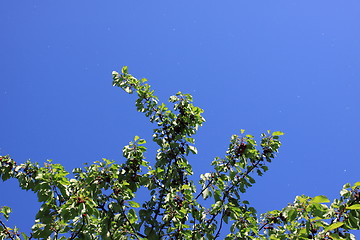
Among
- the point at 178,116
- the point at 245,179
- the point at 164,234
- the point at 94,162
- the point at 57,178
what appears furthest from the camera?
the point at 178,116

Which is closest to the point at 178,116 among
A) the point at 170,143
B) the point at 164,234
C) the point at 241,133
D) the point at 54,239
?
the point at 170,143

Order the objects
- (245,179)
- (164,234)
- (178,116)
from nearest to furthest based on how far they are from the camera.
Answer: (164,234), (245,179), (178,116)

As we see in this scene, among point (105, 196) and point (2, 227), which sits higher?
point (105, 196)

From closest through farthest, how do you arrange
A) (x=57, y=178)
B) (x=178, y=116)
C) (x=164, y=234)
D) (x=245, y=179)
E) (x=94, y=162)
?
(x=57, y=178) < (x=94, y=162) < (x=164, y=234) < (x=245, y=179) < (x=178, y=116)

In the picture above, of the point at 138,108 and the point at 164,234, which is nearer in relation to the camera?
the point at 164,234

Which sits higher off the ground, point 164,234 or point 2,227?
point 164,234

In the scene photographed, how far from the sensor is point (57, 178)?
419 cm

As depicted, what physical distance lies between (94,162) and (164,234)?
1472 mm

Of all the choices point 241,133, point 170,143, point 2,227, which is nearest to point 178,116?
point 170,143

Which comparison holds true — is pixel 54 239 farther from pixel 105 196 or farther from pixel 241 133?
pixel 241 133

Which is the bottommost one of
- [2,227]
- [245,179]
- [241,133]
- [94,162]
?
[2,227]

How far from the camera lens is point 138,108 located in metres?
5.77

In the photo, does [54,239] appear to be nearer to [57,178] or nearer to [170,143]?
[57,178]

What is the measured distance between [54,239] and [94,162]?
59.7 inches
